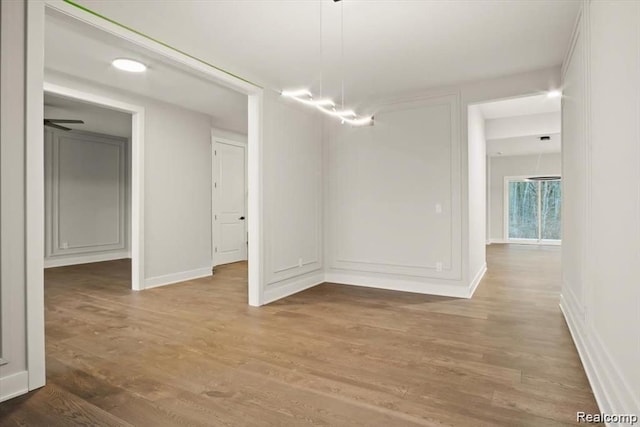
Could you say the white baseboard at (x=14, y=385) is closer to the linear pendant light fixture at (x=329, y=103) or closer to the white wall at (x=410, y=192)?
the linear pendant light fixture at (x=329, y=103)

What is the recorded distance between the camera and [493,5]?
268 cm

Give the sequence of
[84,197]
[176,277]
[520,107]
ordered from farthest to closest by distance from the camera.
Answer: [84,197]
[520,107]
[176,277]

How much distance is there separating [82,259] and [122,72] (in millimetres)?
5123

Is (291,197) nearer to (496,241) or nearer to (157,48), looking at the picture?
(157,48)

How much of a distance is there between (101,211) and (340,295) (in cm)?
622

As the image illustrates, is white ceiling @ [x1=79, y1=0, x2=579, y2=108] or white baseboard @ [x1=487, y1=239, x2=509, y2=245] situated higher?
white ceiling @ [x1=79, y1=0, x2=579, y2=108]

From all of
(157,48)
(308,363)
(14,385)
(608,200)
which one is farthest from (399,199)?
(14,385)

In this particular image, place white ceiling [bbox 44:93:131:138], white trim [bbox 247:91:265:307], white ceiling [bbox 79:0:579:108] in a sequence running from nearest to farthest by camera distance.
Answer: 1. white ceiling [bbox 79:0:579:108]
2. white trim [bbox 247:91:265:307]
3. white ceiling [bbox 44:93:131:138]

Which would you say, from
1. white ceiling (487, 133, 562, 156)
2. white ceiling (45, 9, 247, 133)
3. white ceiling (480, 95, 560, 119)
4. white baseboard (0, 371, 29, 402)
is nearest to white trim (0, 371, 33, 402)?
white baseboard (0, 371, 29, 402)

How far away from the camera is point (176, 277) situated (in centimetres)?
552

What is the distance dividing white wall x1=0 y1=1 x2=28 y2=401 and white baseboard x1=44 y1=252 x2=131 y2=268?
5922mm

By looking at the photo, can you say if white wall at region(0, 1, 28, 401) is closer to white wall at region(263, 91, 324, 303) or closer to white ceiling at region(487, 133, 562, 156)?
white wall at region(263, 91, 324, 303)

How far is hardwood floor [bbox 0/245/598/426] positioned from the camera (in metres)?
1.95

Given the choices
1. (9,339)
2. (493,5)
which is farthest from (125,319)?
(493,5)
